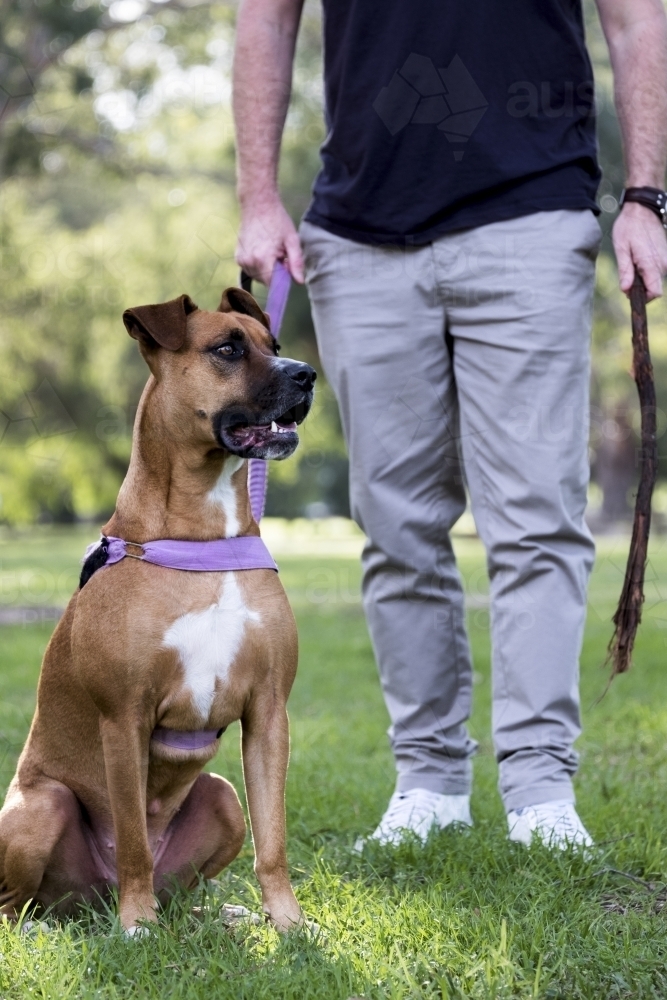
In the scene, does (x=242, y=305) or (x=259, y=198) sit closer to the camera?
(x=242, y=305)

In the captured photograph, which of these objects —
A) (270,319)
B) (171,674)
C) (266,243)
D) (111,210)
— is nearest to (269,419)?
(270,319)

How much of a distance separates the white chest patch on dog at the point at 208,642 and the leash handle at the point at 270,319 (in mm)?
511

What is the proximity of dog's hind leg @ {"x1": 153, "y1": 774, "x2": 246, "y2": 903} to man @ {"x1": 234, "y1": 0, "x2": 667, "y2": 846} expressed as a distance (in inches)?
21.8

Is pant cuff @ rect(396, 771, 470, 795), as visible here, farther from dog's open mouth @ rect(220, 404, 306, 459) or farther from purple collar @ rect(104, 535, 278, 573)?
dog's open mouth @ rect(220, 404, 306, 459)

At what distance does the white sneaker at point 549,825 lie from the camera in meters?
3.01

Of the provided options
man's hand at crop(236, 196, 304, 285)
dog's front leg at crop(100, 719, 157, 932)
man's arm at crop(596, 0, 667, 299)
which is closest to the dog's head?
man's hand at crop(236, 196, 304, 285)

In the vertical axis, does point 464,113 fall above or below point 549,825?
above

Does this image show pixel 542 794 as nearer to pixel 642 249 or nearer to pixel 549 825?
pixel 549 825

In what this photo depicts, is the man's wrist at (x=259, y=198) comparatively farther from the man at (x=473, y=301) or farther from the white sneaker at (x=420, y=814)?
the white sneaker at (x=420, y=814)

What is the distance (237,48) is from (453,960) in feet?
9.06

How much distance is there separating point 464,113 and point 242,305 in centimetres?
85

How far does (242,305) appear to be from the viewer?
10.7ft

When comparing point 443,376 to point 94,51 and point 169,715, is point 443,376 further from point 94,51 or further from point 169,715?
point 94,51

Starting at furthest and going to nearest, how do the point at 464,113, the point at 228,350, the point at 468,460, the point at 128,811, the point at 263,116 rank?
the point at 263,116 < the point at 468,460 < the point at 464,113 < the point at 228,350 < the point at 128,811
